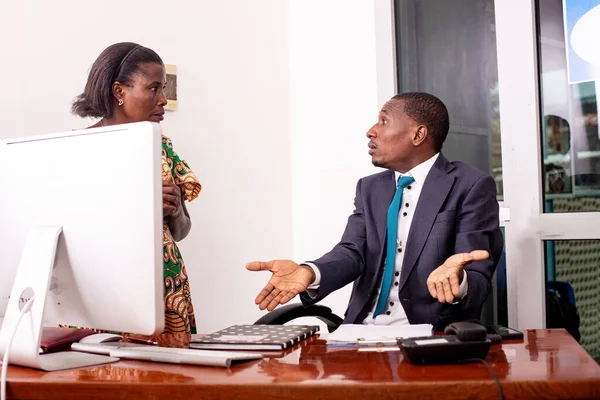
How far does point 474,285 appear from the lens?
208 cm

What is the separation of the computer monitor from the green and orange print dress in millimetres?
725

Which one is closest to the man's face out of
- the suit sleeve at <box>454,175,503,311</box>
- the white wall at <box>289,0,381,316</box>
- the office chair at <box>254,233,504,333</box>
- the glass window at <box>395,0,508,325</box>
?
the suit sleeve at <box>454,175,503,311</box>

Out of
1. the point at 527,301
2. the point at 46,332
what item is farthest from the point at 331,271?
the point at 527,301

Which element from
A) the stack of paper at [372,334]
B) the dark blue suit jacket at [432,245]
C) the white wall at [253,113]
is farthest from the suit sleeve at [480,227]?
the white wall at [253,113]

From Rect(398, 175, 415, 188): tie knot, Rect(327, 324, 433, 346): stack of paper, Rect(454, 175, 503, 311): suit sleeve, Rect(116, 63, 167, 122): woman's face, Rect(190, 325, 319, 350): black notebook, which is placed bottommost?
Rect(327, 324, 433, 346): stack of paper

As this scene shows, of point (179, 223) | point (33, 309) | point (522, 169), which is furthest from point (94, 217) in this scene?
point (522, 169)

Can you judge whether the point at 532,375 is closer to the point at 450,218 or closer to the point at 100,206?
the point at 100,206

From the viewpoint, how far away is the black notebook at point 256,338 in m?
1.58

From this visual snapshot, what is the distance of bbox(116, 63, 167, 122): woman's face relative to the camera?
246 centimetres

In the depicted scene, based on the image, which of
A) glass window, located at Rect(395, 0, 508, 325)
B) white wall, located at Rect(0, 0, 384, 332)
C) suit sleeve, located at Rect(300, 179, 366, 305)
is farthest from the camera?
white wall, located at Rect(0, 0, 384, 332)

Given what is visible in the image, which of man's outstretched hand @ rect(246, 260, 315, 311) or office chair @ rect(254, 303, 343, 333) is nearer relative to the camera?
man's outstretched hand @ rect(246, 260, 315, 311)

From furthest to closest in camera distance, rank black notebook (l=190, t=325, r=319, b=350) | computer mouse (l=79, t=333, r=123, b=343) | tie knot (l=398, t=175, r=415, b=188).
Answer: tie knot (l=398, t=175, r=415, b=188)
computer mouse (l=79, t=333, r=123, b=343)
black notebook (l=190, t=325, r=319, b=350)

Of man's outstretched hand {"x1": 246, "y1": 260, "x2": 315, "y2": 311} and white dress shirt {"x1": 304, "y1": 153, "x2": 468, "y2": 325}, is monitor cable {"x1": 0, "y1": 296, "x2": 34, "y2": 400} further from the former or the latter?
white dress shirt {"x1": 304, "y1": 153, "x2": 468, "y2": 325}

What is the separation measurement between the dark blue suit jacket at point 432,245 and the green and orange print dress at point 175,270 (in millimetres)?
413
